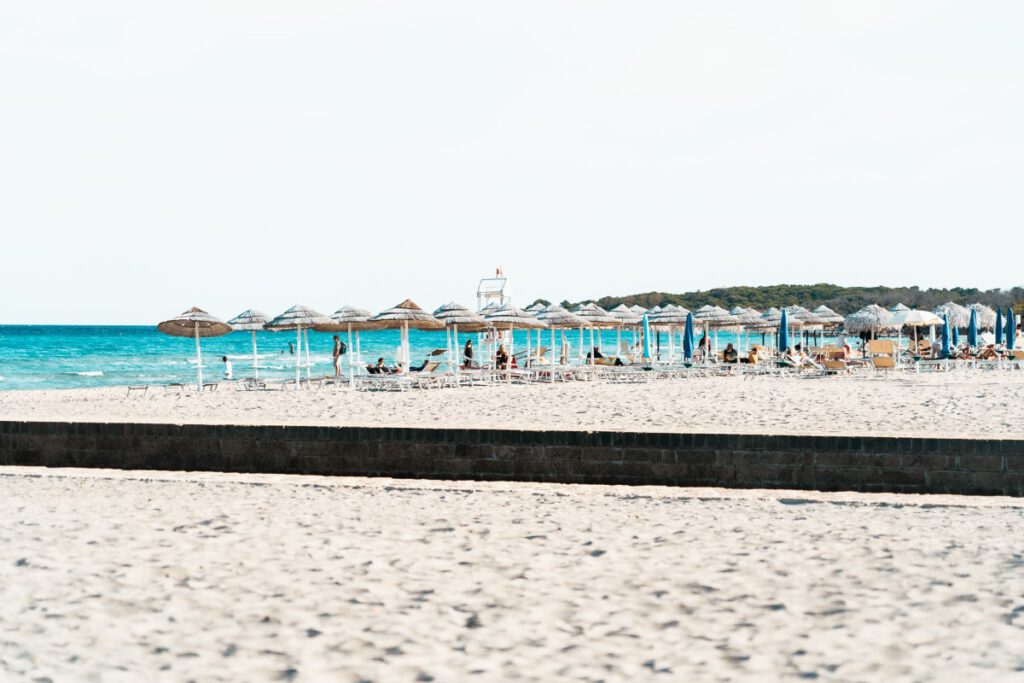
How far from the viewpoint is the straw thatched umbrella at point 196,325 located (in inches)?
767

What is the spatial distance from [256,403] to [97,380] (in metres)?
21.2

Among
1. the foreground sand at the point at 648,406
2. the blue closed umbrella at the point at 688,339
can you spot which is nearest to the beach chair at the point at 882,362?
the foreground sand at the point at 648,406

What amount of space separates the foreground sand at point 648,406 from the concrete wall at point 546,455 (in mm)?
221

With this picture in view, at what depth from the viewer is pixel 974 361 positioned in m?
22.5

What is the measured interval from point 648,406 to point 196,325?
10512 millimetres

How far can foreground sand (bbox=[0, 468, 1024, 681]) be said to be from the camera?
11.3 feet

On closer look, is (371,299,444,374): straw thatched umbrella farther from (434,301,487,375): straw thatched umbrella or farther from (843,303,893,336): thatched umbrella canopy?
(843,303,893,336): thatched umbrella canopy

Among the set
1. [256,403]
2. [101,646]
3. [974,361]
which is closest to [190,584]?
[101,646]

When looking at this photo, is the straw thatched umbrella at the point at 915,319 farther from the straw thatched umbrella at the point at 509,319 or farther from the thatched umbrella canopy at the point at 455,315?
the thatched umbrella canopy at the point at 455,315

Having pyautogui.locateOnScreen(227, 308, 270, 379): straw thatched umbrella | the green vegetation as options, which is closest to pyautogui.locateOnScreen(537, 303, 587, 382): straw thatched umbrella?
pyautogui.locateOnScreen(227, 308, 270, 379): straw thatched umbrella

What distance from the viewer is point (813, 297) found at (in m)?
90.0

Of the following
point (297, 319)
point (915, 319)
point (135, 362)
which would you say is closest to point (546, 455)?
point (297, 319)

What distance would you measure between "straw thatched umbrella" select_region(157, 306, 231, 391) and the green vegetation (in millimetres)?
52409

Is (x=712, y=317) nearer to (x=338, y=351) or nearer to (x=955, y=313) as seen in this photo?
(x=338, y=351)
